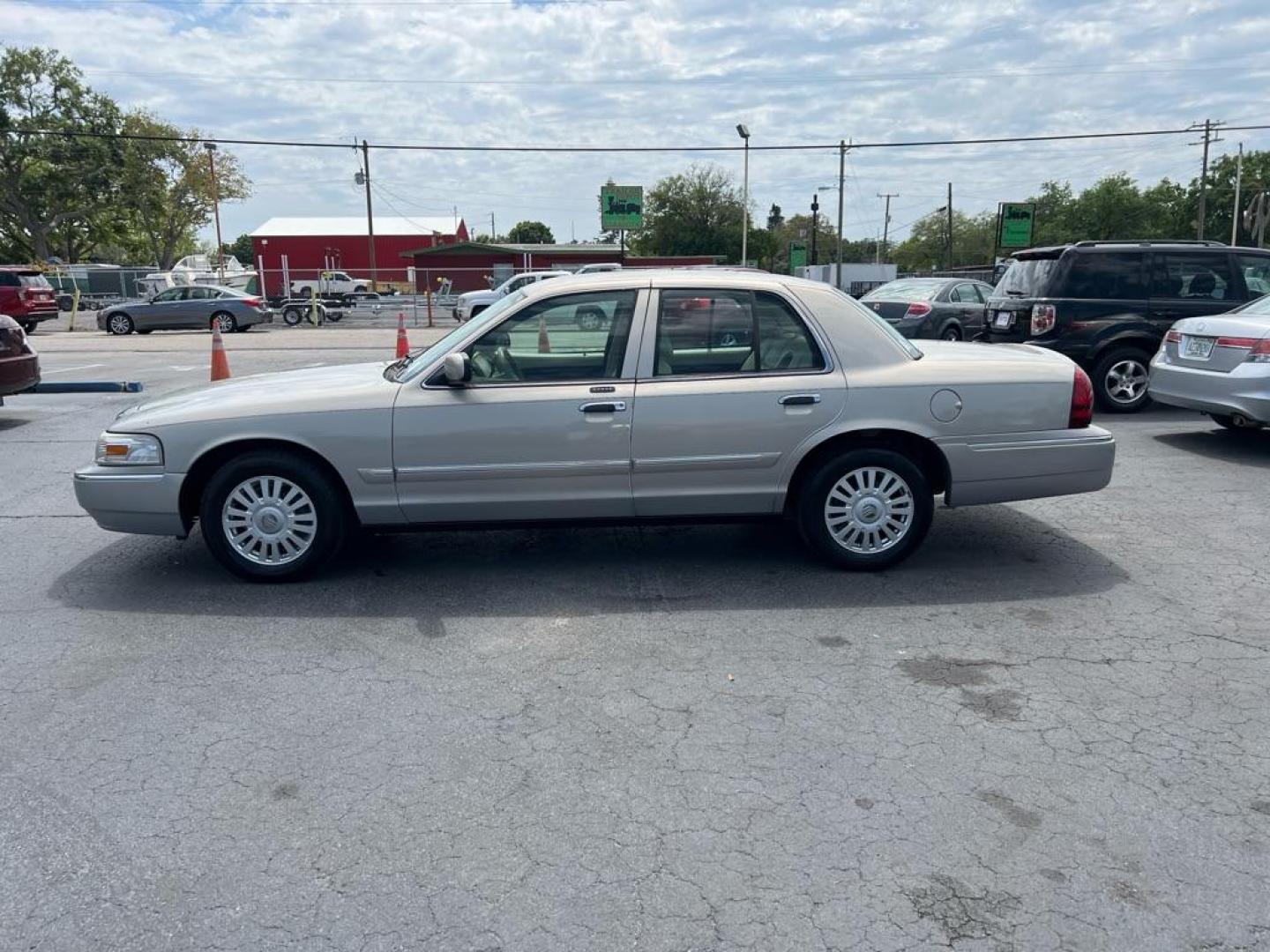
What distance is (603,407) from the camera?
16.6 feet

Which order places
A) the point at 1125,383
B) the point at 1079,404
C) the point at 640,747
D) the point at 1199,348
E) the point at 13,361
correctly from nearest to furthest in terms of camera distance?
1. the point at 640,747
2. the point at 1079,404
3. the point at 1199,348
4. the point at 13,361
5. the point at 1125,383

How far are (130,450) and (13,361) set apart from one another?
20.7 ft

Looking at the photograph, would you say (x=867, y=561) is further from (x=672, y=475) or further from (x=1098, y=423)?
(x=1098, y=423)

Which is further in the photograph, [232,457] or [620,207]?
[620,207]

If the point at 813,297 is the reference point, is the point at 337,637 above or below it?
below

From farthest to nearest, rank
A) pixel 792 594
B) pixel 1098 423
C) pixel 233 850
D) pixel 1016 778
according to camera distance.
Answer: pixel 1098 423, pixel 792 594, pixel 1016 778, pixel 233 850

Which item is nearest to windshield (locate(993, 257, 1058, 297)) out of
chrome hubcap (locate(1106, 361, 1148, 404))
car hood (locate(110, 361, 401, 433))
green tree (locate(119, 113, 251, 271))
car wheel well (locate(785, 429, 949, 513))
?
chrome hubcap (locate(1106, 361, 1148, 404))

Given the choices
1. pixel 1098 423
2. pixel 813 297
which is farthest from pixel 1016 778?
pixel 1098 423

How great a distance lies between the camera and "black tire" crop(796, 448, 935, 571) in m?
5.23

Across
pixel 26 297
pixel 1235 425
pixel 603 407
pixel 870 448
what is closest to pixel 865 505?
pixel 870 448

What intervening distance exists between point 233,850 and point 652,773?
1.33m

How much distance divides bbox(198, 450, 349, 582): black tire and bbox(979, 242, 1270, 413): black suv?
7945 mm

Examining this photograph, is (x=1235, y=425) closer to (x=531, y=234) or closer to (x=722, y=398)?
(x=722, y=398)

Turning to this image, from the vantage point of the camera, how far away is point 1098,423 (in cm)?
1003
